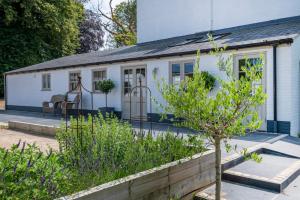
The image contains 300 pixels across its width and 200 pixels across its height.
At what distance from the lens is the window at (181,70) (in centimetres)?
1118

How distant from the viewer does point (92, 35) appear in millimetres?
37812

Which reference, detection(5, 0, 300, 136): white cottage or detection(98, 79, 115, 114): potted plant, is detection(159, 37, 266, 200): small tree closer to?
detection(5, 0, 300, 136): white cottage

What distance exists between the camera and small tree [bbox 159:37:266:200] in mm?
3426

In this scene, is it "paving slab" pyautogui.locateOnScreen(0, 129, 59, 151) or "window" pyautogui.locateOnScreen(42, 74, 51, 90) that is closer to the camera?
"paving slab" pyautogui.locateOnScreen(0, 129, 59, 151)

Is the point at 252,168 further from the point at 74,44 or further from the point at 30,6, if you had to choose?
the point at 74,44

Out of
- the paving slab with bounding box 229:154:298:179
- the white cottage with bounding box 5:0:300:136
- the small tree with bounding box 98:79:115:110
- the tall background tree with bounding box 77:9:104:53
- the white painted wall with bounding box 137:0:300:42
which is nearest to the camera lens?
the paving slab with bounding box 229:154:298:179

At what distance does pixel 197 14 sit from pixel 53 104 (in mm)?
9051

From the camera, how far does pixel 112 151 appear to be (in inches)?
174

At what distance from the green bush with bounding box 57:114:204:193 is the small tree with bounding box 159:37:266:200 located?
638 mm

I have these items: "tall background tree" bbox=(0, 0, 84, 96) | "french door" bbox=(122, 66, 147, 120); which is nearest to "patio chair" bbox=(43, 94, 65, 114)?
"french door" bbox=(122, 66, 147, 120)

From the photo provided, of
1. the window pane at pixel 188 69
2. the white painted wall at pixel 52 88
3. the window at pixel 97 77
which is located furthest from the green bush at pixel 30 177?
the window at pixel 97 77

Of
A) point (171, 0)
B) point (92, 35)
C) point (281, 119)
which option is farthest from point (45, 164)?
point (92, 35)

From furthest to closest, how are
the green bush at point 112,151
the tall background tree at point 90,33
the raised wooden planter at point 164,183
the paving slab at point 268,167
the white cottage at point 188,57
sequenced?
1. the tall background tree at point 90,33
2. the white cottage at point 188,57
3. the paving slab at point 268,167
4. the green bush at point 112,151
5. the raised wooden planter at point 164,183

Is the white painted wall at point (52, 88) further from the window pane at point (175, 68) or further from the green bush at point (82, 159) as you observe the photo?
the green bush at point (82, 159)
